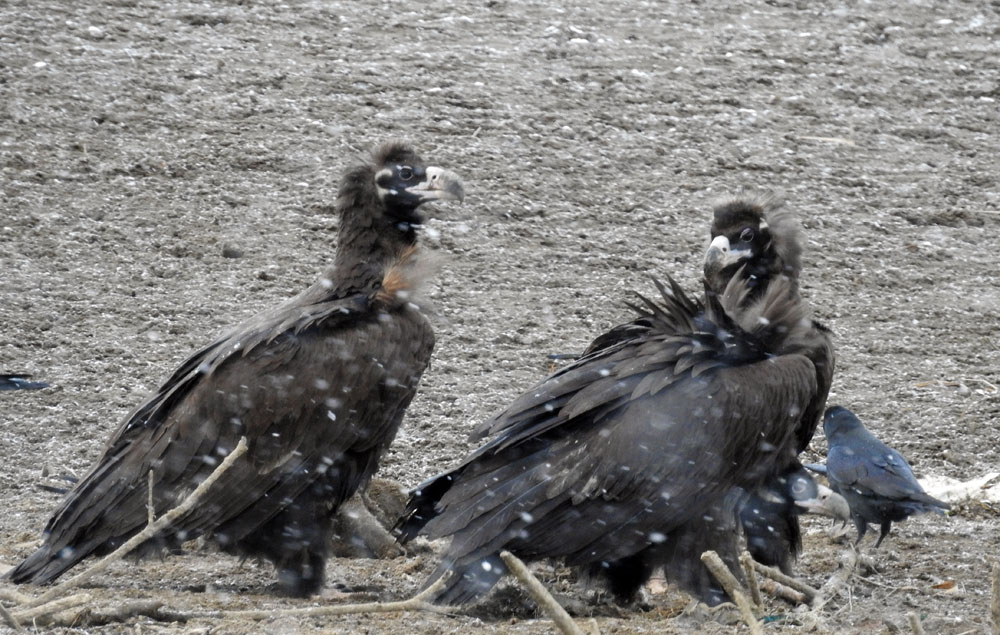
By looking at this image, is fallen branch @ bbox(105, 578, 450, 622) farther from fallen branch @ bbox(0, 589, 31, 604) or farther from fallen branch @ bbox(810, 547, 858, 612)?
fallen branch @ bbox(810, 547, 858, 612)

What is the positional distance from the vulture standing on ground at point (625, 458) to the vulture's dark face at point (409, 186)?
3.84 feet

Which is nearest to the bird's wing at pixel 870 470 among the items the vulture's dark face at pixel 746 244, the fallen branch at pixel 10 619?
the vulture's dark face at pixel 746 244

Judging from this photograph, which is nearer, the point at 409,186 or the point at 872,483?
the point at 872,483

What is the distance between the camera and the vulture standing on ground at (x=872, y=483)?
5.02 metres

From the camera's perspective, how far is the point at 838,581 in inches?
187

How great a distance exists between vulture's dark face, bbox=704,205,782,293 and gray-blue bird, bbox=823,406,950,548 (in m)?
0.75

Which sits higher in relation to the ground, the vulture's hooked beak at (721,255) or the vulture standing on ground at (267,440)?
the vulture's hooked beak at (721,255)

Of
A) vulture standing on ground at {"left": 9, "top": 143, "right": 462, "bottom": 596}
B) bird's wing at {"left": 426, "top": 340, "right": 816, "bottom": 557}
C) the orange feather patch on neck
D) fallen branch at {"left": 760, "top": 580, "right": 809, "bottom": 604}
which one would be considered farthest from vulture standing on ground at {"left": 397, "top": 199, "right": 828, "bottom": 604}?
the orange feather patch on neck

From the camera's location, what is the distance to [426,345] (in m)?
5.29

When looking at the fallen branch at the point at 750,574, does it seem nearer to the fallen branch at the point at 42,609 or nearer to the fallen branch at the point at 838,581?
the fallen branch at the point at 838,581

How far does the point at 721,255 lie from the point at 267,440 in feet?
6.34

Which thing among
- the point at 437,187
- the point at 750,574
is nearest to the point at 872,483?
the point at 750,574

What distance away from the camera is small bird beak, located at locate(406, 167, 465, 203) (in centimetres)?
584

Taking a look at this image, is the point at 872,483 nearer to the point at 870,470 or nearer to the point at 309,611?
the point at 870,470
